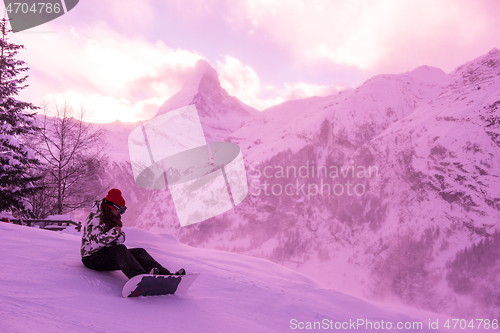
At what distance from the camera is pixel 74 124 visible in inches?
659

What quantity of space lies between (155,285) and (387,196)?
→ 20257 millimetres

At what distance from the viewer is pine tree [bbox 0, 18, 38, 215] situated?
13.5m

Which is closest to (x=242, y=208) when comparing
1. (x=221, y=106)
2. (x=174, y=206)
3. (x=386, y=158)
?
(x=174, y=206)

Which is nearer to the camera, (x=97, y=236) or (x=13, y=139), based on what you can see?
(x=97, y=236)

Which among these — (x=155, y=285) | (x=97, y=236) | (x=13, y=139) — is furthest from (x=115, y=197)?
(x=13, y=139)

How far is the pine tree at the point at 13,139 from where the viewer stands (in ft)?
44.4

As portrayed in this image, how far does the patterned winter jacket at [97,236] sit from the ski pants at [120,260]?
6cm

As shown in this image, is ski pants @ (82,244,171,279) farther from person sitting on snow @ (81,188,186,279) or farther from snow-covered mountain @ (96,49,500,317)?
snow-covered mountain @ (96,49,500,317)

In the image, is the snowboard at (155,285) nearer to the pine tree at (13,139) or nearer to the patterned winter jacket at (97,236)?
the patterned winter jacket at (97,236)

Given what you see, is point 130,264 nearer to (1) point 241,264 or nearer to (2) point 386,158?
(1) point 241,264

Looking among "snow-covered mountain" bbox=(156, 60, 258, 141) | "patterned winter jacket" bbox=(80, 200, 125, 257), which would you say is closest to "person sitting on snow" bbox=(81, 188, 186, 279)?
"patterned winter jacket" bbox=(80, 200, 125, 257)

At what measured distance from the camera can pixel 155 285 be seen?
10.8 ft

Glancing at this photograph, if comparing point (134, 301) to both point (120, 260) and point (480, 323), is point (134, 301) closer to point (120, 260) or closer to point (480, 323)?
point (120, 260)

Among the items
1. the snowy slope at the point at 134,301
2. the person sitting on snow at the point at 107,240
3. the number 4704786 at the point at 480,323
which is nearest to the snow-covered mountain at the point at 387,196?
the number 4704786 at the point at 480,323
